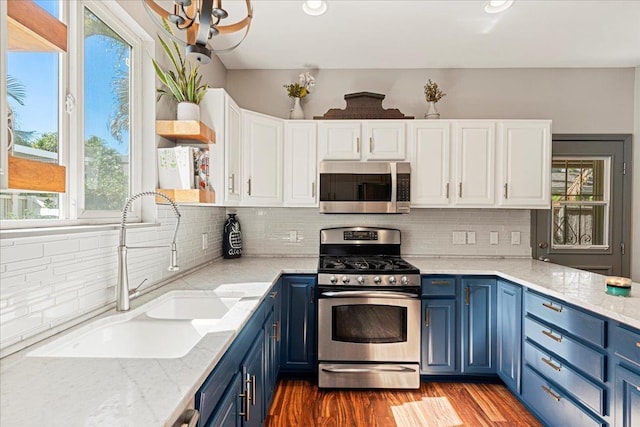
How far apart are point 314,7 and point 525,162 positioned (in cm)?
205

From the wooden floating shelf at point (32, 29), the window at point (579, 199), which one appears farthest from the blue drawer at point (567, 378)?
the wooden floating shelf at point (32, 29)

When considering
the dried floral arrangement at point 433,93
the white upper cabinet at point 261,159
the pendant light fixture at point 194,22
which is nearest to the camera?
the pendant light fixture at point 194,22

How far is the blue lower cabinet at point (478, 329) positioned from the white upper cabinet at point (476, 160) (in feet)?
2.44

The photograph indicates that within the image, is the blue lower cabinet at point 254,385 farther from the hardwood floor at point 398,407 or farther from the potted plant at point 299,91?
the potted plant at point 299,91

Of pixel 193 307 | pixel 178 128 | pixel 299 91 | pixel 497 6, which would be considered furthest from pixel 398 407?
pixel 497 6

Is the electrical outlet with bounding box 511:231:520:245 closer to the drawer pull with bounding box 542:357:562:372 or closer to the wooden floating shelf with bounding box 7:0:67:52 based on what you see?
the drawer pull with bounding box 542:357:562:372

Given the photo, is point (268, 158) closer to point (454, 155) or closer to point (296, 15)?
point (296, 15)

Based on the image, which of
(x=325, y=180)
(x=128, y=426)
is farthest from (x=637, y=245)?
(x=128, y=426)

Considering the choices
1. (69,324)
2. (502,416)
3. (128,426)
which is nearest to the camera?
(128,426)

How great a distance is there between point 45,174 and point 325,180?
2.22 metres

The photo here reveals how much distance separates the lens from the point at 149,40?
196 cm

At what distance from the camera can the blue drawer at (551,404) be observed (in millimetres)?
1794

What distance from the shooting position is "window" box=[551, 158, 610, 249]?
3.28 m

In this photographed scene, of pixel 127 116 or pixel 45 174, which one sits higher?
pixel 127 116
